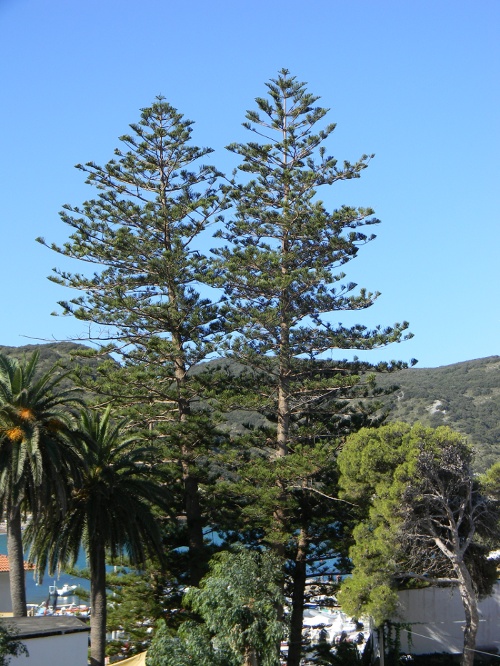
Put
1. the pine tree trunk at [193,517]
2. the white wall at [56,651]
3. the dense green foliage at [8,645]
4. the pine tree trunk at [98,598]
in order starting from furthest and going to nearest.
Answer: the pine tree trunk at [193,517] → the pine tree trunk at [98,598] → the white wall at [56,651] → the dense green foliage at [8,645]

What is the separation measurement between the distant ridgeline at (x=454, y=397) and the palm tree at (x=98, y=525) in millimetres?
36973

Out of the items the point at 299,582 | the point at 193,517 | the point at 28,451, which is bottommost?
the point at 299,582

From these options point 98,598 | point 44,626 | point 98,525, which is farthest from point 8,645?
point 98,598

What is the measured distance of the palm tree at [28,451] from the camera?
18.8 m

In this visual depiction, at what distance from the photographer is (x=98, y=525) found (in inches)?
818

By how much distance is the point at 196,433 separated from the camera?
26.4 meters

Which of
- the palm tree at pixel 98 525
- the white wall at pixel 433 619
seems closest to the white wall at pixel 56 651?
the palm tree at pixel 98 525

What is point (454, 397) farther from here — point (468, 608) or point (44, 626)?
point (44, 626)

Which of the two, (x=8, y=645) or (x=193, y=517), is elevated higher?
(x=193, y=517)

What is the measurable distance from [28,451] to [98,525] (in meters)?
2.85

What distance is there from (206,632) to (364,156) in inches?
589

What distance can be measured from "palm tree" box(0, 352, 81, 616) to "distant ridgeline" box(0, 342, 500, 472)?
38.6 m

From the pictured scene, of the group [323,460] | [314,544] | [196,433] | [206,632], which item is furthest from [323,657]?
[206,632]

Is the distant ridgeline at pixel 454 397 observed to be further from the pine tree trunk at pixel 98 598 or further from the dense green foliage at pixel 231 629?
the dense green foliage at pixel 231 629
